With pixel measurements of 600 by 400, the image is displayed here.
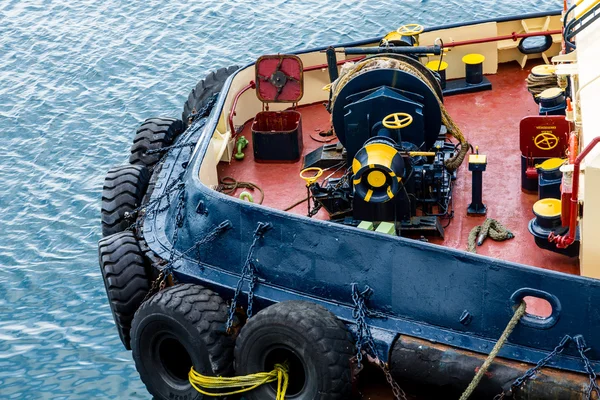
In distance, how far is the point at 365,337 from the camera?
7.45 m

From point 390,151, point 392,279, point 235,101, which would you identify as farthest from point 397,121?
point 235,101

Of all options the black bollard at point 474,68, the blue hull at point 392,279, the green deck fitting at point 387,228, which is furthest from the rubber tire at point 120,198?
the black bollard at point 474,68

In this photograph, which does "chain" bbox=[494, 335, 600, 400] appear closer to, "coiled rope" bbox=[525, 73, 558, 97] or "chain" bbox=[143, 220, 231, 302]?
"chain" bbox=[143, 220, 231, 302]

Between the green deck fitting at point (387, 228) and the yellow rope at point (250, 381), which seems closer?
the yellow rope at point (250, 381)

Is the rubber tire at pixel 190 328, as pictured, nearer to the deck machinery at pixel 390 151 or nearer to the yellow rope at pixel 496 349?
the deck machinery at pixel 390 151

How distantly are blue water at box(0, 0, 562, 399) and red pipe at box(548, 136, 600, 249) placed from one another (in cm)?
512

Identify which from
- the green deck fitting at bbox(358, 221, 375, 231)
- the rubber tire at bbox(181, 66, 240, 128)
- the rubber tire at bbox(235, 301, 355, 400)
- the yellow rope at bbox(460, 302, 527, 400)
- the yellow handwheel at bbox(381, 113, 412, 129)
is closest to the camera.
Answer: the yellow rope at bbox(460, 302, 527, 400)

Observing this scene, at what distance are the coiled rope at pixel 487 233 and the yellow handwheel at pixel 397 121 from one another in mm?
1146

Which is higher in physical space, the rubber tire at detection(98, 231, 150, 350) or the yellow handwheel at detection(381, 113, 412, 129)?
the yellow handwheel at detection(381, 113, 412, 129)

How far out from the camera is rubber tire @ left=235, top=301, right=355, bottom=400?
7.25 m

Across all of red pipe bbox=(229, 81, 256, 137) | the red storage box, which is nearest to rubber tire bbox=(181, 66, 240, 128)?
red pipe bbox=(229, 81, 256, 137)

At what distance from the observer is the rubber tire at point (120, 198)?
10.1m

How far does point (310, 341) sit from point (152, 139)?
197 inches

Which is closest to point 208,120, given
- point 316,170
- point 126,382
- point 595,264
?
point 316,170
